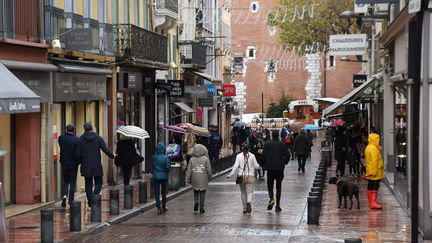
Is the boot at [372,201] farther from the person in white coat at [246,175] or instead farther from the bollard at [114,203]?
the bollard at [114,203]

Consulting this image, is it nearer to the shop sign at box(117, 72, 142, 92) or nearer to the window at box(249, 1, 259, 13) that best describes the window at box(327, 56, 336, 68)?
the window at box(249, 1, 259, 13)

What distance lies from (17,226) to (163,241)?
322 centimetres

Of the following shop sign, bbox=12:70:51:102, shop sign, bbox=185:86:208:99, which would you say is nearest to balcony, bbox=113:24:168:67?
shop sign, bbox=185:86:208:99

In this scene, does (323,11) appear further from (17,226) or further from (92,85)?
(17,226)

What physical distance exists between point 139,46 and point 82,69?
6.58m

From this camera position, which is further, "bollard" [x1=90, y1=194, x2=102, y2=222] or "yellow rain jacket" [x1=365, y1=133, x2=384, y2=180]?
"yellow rain jacket" [x1=365, y1=133, x2=384, y2=180]

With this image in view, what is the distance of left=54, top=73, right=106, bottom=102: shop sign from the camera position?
2392cm

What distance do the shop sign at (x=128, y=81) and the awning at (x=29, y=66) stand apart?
837cm

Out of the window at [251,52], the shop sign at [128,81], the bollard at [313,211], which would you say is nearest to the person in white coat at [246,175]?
the bollard at [313,211]

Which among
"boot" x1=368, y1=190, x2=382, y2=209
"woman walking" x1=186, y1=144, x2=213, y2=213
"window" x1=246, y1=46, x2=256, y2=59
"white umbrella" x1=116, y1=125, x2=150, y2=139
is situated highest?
"window" x1=246, y1=46, x2=256, y2=59

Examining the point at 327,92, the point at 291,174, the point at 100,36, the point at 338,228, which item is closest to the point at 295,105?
the point at 327,92

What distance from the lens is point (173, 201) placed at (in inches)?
985

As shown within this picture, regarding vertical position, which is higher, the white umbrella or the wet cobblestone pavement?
the white umbrella

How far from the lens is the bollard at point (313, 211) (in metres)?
18.5
